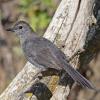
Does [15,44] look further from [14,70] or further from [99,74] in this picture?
[99,74]

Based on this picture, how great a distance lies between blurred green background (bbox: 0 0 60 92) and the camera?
8.71 metres

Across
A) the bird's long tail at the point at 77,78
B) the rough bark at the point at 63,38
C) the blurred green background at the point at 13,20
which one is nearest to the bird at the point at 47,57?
the bird's long tail at the point at 77,78

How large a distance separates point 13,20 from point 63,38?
430 cm

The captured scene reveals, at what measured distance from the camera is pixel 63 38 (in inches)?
229

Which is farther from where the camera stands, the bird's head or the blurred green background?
the blurred green background

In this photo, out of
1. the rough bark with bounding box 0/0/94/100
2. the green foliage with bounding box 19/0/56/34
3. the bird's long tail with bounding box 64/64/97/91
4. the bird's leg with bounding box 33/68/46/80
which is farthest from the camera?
the green foliage with bounding box 19/0/56/34

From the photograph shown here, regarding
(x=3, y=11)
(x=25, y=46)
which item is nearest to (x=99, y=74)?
(x=3, y=11)

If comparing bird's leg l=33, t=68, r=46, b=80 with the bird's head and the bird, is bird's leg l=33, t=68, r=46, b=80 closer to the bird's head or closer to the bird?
the bird

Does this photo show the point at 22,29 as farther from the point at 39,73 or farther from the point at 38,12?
the point at 38,12

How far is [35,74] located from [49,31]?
604 mm

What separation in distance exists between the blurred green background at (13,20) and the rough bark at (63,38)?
234 cm

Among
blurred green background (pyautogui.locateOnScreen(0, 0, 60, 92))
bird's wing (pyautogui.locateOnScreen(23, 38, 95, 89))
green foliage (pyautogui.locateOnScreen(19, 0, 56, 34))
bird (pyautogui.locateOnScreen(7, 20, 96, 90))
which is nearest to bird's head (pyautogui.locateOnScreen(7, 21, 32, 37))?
bird (pyautogui.locateOnScreen(7, 20, 96, 90))

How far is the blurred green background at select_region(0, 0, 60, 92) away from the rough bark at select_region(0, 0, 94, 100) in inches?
92.0

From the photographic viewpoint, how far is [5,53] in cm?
929
